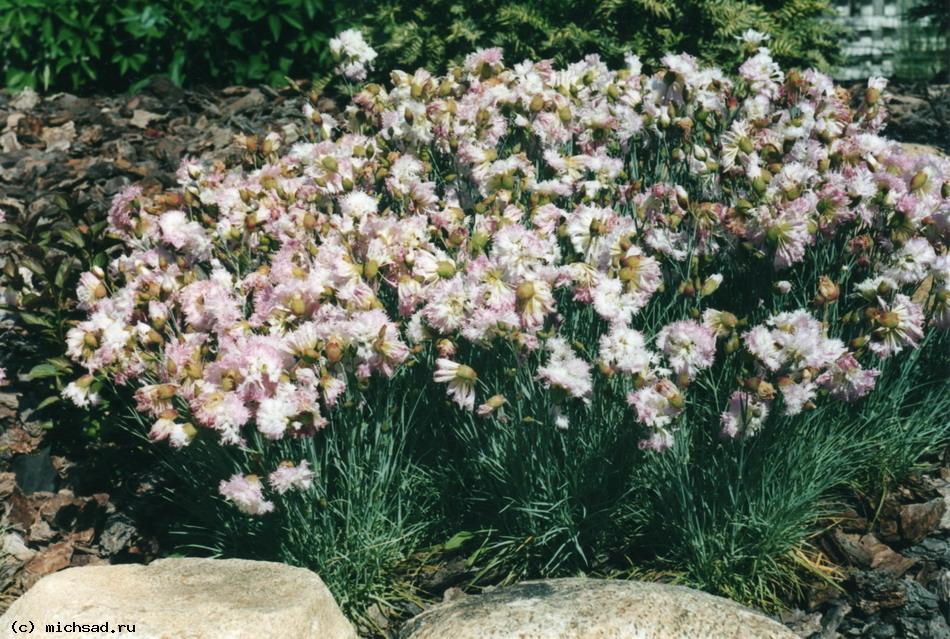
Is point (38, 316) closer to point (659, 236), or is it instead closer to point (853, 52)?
point (659, 236)

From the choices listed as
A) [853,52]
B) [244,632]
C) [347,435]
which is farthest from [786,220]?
[853,52]

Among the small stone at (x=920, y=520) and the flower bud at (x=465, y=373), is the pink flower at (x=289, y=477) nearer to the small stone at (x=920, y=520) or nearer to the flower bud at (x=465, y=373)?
the flower bud at (x=465, y=373)

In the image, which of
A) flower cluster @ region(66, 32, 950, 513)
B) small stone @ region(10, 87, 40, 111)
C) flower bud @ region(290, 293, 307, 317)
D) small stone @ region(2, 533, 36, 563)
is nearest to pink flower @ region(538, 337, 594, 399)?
flower cluster @ region(66, 32, 950, 513)

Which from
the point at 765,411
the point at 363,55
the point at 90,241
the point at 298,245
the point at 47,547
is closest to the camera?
the point at 765,411

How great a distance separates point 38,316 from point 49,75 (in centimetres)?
372

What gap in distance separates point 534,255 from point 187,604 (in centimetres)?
135

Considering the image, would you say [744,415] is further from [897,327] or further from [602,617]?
[602,617]

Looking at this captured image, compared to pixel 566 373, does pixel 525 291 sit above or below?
above

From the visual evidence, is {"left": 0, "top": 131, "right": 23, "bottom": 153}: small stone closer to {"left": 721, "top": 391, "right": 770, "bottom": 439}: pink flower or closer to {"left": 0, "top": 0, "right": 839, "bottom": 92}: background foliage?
{"left": 0, "top": 0, "right": 839, "bottom": 92}: background foliage

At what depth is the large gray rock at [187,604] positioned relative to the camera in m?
2.63

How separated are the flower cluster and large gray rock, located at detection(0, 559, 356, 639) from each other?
0.24m

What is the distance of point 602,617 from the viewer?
2.78 m

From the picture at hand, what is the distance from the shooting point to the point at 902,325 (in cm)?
306

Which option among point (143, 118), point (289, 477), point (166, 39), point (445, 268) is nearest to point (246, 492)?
point (289, 477)
